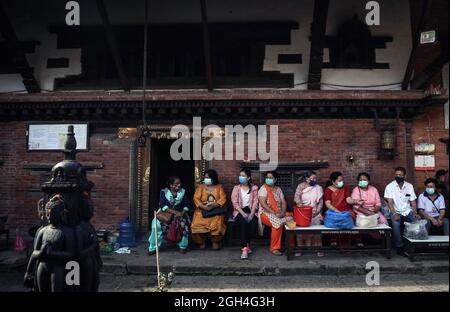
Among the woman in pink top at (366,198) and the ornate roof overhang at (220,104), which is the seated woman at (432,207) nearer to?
the woman in pink top at (366,198)

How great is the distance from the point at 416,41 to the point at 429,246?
183 inches

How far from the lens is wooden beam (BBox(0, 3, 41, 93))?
27.2 ft

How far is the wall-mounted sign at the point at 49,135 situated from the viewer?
9023mm

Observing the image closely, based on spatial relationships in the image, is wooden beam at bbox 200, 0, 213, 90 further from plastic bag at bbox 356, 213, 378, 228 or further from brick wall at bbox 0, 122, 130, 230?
plastic bag at bbox 356, 213, 378, 228

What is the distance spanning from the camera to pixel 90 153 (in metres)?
9.02

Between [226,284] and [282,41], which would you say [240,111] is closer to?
[282,41]

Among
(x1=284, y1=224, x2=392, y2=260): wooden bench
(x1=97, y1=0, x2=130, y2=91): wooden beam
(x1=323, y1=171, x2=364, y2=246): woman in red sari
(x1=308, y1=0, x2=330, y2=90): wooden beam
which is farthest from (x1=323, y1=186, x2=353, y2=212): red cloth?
(x1=97, y1=0, x2=130, y2=91): wooden beam

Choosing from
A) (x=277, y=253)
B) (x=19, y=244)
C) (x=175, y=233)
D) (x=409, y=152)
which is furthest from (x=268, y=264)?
(x=19, y=244)

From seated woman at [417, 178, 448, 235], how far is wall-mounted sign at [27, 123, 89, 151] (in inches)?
333

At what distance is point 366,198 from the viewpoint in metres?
7.77

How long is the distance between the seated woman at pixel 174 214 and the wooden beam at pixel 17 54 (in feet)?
15.2

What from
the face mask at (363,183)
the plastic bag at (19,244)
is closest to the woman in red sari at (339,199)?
the face mask at (363,183)

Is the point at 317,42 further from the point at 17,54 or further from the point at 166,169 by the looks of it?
the point at 17,54
